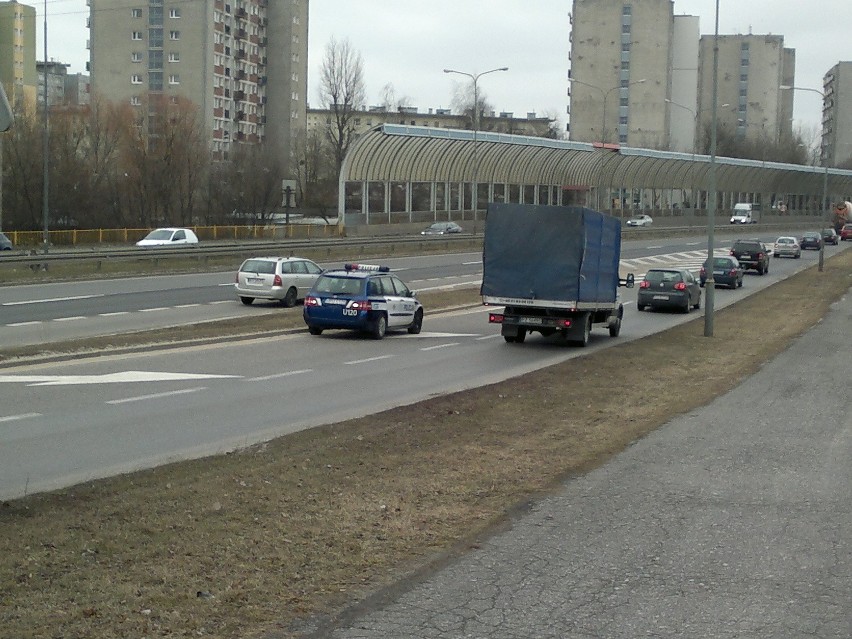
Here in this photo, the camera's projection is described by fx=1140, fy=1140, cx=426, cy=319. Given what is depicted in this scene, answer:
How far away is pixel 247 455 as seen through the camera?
1088 cm

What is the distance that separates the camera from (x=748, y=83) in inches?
6565

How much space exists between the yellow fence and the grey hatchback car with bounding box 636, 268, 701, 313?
3167 centimetres

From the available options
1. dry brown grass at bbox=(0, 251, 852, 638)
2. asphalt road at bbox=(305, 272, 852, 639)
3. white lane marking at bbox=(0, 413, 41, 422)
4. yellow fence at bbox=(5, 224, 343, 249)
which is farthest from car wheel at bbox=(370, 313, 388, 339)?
yellow fence at bbox=(5, 224, 343, 249)

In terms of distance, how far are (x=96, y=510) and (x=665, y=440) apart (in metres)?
6.74

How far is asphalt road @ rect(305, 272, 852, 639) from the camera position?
630 cm

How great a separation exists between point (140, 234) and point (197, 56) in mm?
48038

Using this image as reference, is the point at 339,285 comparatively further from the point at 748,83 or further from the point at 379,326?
the point at 748,83

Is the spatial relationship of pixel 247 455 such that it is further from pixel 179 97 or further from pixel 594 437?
pixel 179 97

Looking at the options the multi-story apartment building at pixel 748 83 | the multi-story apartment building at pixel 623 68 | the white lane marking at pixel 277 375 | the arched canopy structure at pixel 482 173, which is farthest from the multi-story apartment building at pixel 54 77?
the white lane marking at pixel 277 375

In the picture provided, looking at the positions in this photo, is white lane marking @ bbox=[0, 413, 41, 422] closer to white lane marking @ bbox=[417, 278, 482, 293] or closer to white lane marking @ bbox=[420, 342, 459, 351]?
white lane marking @ bbox=[420, 342, 459, 351]

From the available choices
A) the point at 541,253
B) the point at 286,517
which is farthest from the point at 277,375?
the point at 286,517

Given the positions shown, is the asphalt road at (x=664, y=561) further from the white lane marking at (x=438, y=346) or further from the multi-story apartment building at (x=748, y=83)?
the multi-story apartment building at (x=748, y=83)

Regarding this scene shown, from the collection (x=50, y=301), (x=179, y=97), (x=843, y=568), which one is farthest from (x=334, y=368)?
(x=179, y=97)

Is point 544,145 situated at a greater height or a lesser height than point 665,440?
greater
